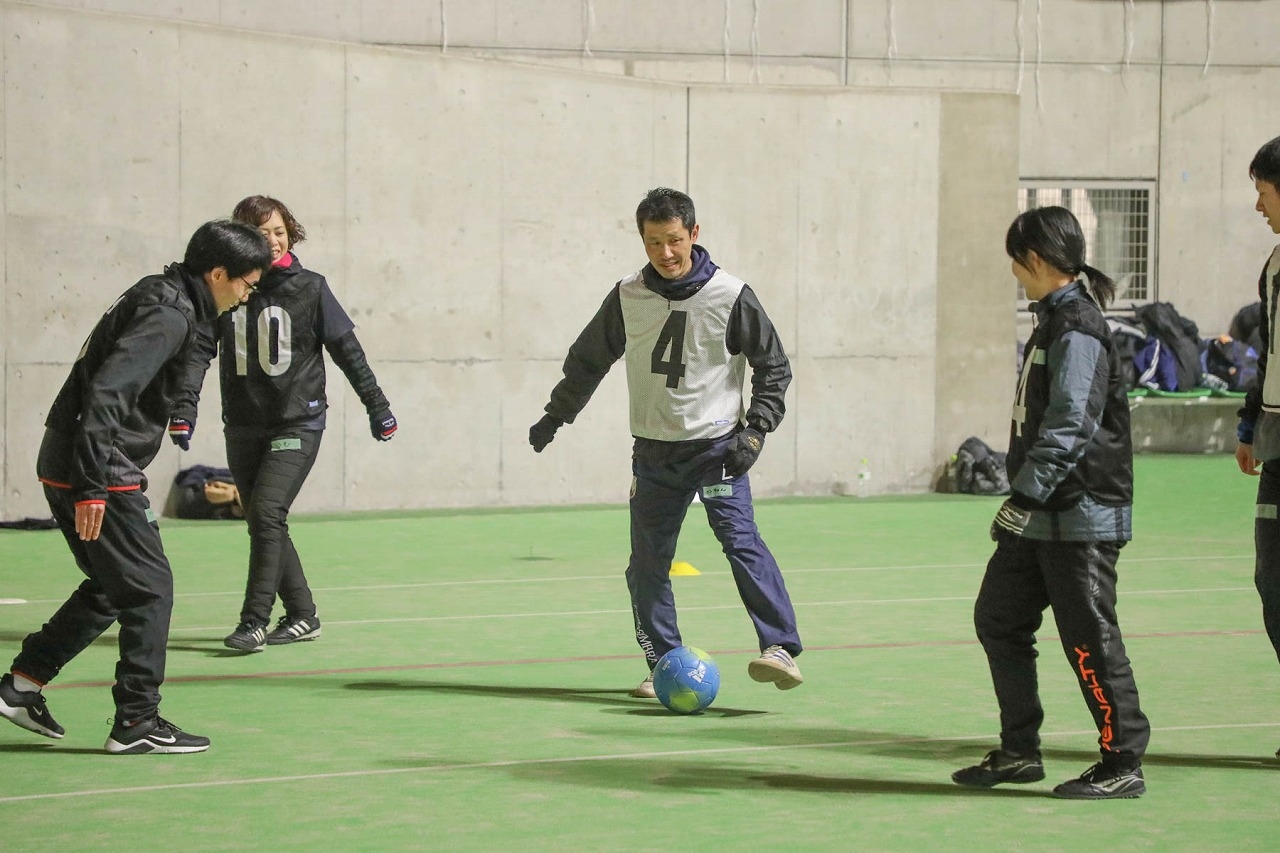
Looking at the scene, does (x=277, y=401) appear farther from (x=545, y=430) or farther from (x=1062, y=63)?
(x=1062, y=63)

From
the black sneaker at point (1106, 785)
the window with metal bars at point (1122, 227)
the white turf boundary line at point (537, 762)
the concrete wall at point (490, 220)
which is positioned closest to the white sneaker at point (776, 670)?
the white turf boundary line at point (537, 762)

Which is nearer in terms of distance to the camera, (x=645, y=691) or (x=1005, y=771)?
(x=1005, y=771)

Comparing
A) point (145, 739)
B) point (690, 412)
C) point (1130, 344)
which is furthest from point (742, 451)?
point (1130, 344)

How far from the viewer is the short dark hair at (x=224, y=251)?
19.3 feet

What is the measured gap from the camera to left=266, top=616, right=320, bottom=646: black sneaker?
8.35 metres

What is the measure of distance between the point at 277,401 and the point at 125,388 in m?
2.60

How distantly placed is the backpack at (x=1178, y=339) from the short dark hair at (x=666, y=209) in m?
12.4

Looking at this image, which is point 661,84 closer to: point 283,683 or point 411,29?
Result: point 411,29

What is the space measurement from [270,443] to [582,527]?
5.18 metres

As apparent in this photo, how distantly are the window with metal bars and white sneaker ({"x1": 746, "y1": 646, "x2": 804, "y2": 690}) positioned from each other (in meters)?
14.1

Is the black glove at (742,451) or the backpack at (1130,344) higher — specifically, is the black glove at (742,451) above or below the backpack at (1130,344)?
below

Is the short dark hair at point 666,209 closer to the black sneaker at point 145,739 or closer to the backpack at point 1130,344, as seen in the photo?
the black sneaker at point 145,739

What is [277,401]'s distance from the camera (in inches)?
324

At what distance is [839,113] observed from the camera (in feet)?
50.2
